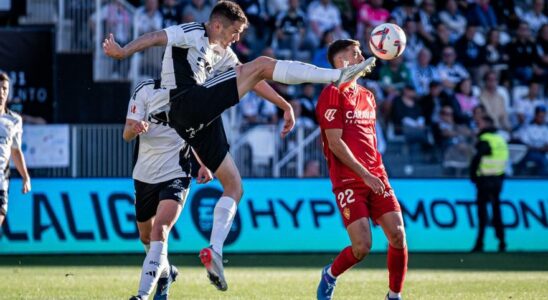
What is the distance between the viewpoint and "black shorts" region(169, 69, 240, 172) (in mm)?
8969

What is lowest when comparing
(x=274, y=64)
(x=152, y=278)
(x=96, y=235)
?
(x=96, y=235)

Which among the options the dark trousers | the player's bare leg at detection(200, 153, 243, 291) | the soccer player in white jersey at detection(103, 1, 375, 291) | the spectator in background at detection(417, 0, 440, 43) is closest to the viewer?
the player's bare leg at detection(200, 153, 243, 291)

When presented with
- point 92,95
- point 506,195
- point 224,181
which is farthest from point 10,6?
point 224,181

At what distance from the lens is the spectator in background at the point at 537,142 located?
848 inches

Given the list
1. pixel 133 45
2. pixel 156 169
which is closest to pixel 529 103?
pixel 156 169

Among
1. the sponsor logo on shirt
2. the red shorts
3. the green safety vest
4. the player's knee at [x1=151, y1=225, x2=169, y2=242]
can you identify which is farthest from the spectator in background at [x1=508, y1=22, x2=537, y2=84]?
the player's knee at [x1=151, y1=225, x2=169, y2=242]

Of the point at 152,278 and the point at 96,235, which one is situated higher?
the point at 152,278

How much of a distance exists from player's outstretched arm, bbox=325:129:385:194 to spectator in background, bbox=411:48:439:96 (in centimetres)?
1386

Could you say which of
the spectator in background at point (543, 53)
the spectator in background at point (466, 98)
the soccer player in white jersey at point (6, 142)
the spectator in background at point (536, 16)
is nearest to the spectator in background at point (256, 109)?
the spectator in background at point (466, 98)

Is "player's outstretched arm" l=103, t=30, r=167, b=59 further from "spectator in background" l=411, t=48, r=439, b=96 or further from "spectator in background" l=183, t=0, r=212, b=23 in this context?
"spectator in background" l=411, t=48, r=439, b=96

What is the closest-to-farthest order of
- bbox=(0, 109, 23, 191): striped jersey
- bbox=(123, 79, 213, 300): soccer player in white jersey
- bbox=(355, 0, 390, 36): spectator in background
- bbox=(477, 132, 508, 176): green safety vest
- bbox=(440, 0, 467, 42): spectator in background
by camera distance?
1. bbox=(123, 79, 213, 300): soccer player in white jersey
2. bbox=(0, 109, 23, 191): striped jersey
3. bbox=(477, 132, 508, 176): green safety vest
4. bbox=(355, 0, 390, 36): spectator in background
5. bbox=(440, 0, 467, 42): spectator in background

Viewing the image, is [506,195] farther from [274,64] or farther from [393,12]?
[274,64]

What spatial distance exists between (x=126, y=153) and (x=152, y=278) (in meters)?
10.6

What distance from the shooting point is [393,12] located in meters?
24.3
